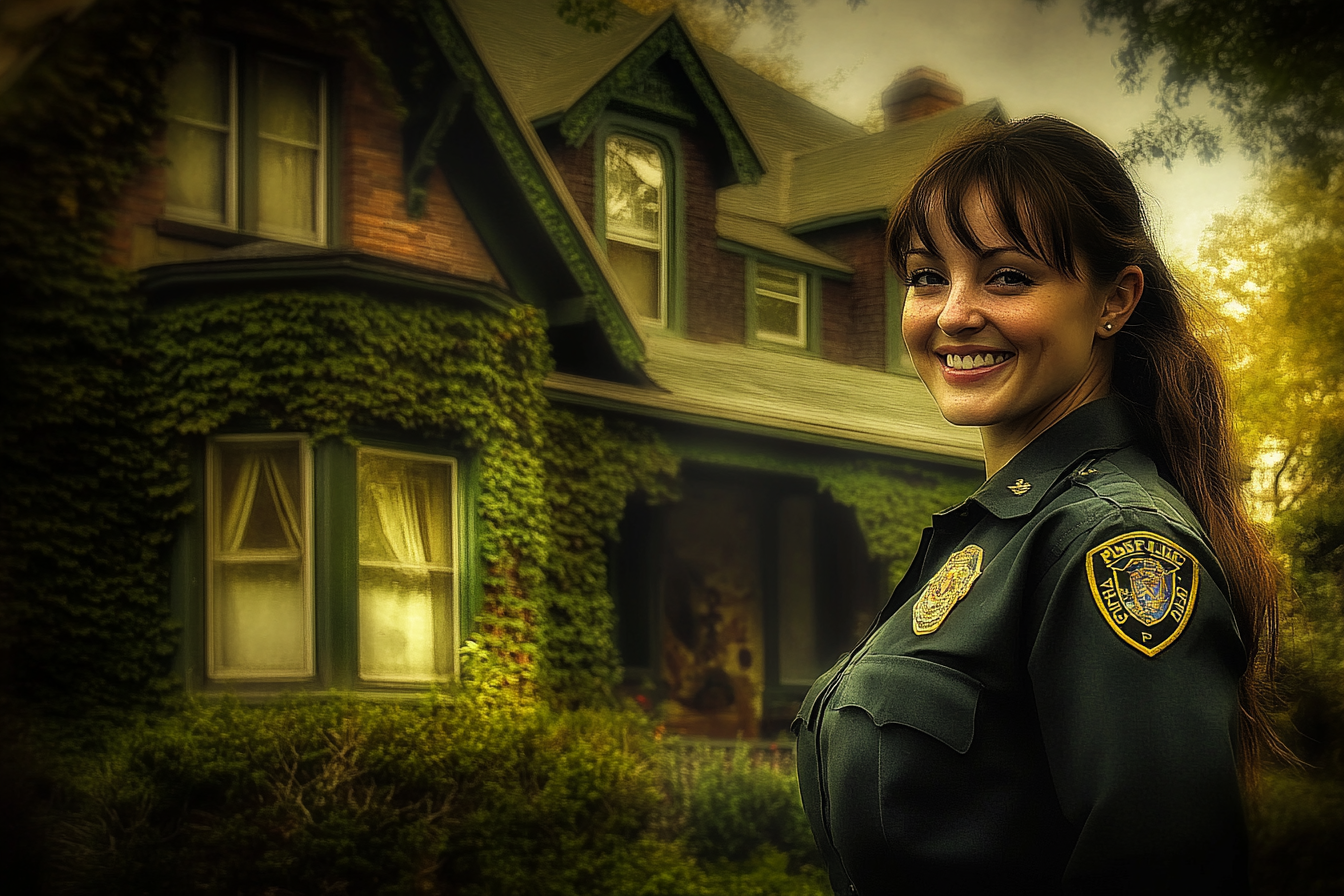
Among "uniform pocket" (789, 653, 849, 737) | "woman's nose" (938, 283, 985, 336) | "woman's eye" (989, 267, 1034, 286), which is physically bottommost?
"uniform pocket" (789, 653, 849, 737)

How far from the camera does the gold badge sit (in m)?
1.71

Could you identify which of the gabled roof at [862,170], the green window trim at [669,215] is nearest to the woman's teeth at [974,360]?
the green window trim at [669,215]

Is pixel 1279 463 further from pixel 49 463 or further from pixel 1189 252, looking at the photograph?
pixel 49 463

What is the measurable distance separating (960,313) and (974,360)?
2.5 inches

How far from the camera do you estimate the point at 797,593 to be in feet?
44.7

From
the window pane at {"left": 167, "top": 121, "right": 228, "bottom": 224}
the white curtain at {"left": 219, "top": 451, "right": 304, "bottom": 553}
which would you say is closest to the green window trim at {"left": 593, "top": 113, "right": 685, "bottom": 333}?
the window pane at {"left": 167, "top": 121, "right": 228, "bottom": 224}

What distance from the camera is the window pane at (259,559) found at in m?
9.38

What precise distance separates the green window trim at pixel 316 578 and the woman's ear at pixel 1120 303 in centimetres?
816

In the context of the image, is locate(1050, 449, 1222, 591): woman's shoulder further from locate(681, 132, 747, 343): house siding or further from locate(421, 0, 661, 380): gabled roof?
locate(681, 132, 747, 343): house siding

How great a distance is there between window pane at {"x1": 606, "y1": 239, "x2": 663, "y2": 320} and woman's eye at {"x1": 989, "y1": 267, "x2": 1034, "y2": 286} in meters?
10.9

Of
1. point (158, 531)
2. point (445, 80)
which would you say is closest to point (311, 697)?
point (158, 531)

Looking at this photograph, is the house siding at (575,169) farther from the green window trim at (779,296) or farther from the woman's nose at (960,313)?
the woman's nose at (960,313)

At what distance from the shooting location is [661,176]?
1320cm

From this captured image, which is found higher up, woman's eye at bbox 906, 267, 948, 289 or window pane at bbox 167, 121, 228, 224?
window pane at bbox 167, 121, 228, 224
